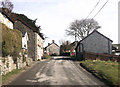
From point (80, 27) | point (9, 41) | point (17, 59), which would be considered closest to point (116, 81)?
point (9, 41)

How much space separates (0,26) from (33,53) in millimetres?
18560

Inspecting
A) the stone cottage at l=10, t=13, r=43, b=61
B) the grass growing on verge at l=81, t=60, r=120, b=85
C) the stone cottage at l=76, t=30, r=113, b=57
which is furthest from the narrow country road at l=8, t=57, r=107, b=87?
the stone cottage at l=76, t=30, r=113, b=57

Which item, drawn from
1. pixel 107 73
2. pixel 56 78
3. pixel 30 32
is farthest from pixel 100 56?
pixel 56 78

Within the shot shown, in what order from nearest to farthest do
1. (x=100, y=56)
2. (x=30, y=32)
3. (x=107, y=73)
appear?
(x=107, y=73), (x=100, y=56), (x=30, y=32)

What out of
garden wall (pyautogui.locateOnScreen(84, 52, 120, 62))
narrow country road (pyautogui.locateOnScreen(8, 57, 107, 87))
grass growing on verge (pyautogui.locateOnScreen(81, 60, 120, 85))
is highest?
garden wall (pyautogui.locateOnScreen(84, 52, 120, 62))

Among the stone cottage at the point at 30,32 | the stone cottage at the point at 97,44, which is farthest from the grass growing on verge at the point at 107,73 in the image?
the stone cottage at the point at 97,44

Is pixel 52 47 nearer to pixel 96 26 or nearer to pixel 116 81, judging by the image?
pixel 96 26

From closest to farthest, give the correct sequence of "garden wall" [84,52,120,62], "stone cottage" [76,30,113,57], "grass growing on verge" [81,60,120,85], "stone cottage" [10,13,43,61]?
"grass growing on verge" [81,60,120,85]
"garden wall" [84,52,120,62]
"stone cottage" [10,13,43,61]
"stone cottage" [76,30,113,57]

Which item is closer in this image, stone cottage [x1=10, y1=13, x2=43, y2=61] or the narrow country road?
the narrow country road

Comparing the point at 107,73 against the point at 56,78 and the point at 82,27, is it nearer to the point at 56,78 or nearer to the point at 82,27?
the point at 56,78

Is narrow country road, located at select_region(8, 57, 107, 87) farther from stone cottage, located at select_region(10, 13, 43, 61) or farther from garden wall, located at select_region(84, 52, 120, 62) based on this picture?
stone cottage, located at select_region(10, 13, 43, 61)

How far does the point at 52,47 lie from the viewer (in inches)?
3243

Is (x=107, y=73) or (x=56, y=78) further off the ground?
(x=107, y=73)

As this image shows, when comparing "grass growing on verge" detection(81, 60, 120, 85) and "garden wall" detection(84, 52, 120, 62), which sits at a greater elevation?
"garden wall" detection(84, 52, 120, 62)
